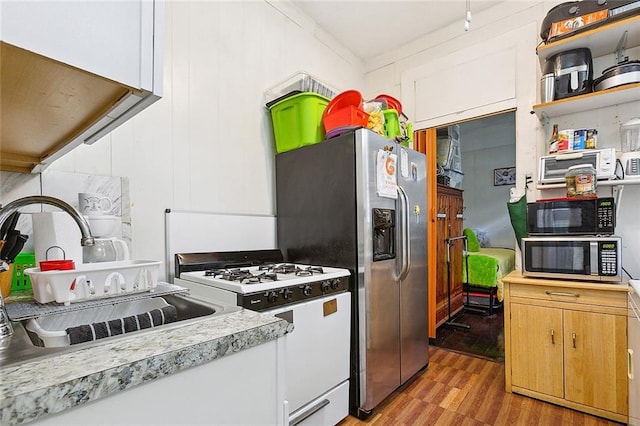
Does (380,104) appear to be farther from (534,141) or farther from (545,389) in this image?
(545,389)

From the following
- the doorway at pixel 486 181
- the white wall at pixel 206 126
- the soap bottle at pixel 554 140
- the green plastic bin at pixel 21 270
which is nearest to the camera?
the green plastic bin at pixel 21 270

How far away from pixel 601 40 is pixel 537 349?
2115mm

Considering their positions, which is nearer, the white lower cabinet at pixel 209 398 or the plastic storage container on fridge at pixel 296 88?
the white lower cabinet at pixel 209 398

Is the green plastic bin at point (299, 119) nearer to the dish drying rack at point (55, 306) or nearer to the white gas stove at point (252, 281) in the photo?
the white gas stove at point (252, 281)

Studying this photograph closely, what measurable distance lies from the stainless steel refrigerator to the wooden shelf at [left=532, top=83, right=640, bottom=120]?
0.95 metres

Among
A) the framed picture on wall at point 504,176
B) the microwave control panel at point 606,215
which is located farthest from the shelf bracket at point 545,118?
the framed picture on wall at point 504,176

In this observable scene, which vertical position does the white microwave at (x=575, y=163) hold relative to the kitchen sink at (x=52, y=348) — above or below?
above

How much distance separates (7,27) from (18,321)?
2.35 feet

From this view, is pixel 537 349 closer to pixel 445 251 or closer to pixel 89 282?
pixel 445 251

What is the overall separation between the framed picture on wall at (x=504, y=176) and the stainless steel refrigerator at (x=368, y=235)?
3684mm

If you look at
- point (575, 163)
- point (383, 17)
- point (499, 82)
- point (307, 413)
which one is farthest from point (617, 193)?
point (307, 413)

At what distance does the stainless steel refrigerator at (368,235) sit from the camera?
192cm

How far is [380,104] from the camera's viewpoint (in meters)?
2.44

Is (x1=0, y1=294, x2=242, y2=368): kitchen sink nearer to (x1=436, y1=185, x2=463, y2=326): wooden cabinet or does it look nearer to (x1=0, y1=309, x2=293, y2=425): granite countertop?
(x1=0, y1=309, x2=293, y2=425): granite countertop
